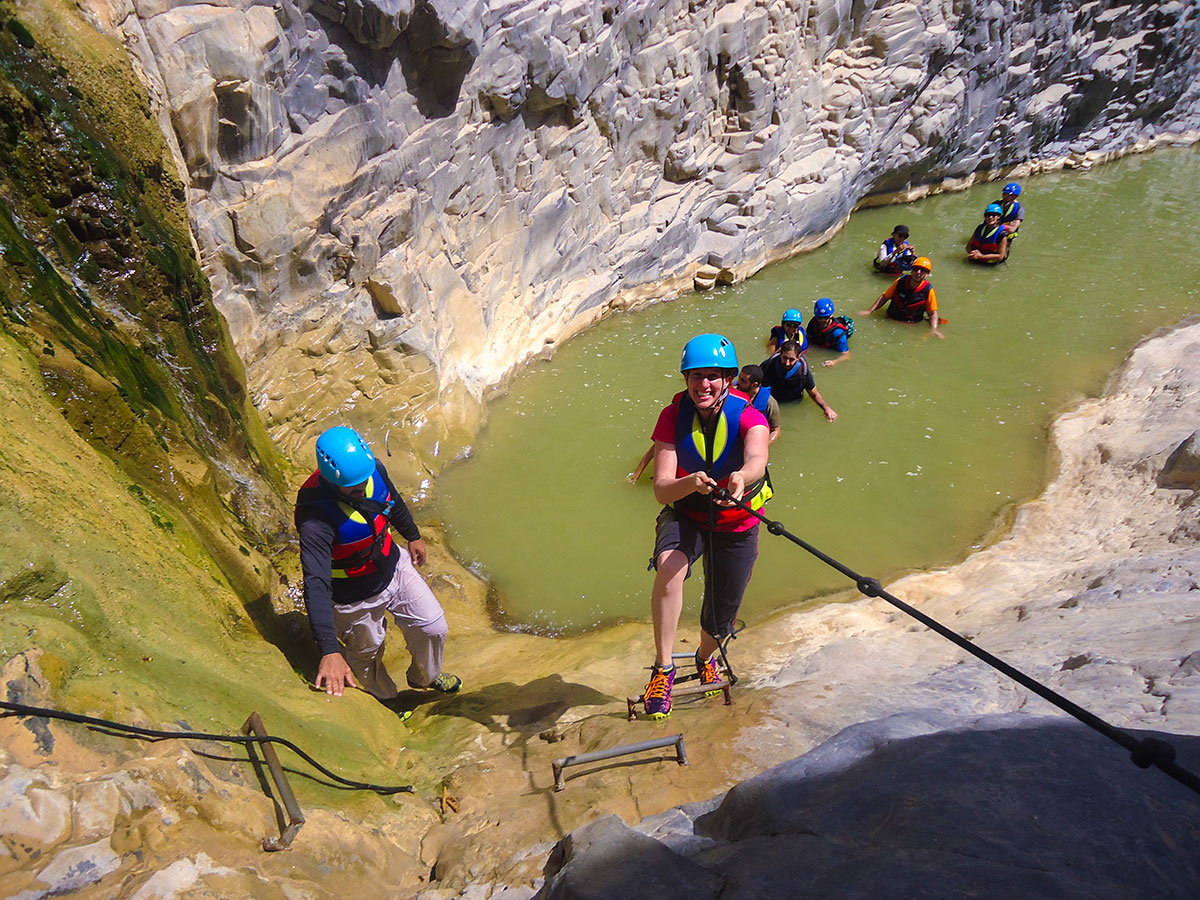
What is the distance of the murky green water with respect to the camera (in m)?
6.39

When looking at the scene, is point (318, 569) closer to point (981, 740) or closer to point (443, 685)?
point (443, 685)

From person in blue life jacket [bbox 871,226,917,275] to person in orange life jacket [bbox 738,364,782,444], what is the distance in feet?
21.0

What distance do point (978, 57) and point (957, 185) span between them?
8.19 ft

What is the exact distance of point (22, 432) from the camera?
3170mm

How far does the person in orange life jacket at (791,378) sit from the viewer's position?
7.95 m

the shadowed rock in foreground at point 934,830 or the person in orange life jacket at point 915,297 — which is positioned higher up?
the shadowed rock in foreground at point 934,830

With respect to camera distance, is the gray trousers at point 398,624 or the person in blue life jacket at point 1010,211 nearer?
the gray trousers at point 398,624

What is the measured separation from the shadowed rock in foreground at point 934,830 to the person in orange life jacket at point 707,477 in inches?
46.7

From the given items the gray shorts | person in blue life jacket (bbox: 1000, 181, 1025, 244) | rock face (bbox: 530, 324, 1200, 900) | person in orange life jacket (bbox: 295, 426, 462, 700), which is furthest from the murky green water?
the gray shorts

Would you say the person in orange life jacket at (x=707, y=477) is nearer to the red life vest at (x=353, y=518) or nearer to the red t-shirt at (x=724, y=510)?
the red t-shirt at (x=724, y=510)

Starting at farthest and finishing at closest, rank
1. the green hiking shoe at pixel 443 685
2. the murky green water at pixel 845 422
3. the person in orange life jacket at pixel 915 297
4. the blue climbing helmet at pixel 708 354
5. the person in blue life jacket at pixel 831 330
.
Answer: the person in orange life jacket at pixel 915 297 → the person in blue life jacket at pixel 831 330 → the murky green water at pixel 845 422 → the green hiking shoe at pixel 443 685 → the blue climbing helmet at pixel 708 354

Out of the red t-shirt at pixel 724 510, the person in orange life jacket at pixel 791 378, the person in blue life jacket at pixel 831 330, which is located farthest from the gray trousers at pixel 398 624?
the person in blue life jacket at pixel 831 330

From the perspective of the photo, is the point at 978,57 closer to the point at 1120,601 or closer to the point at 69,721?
the point at 1120,601

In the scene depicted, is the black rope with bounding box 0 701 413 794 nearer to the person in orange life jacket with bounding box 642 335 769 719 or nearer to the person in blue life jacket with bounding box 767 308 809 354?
the person in orange life jacket with bounding box 642 335 769 719
